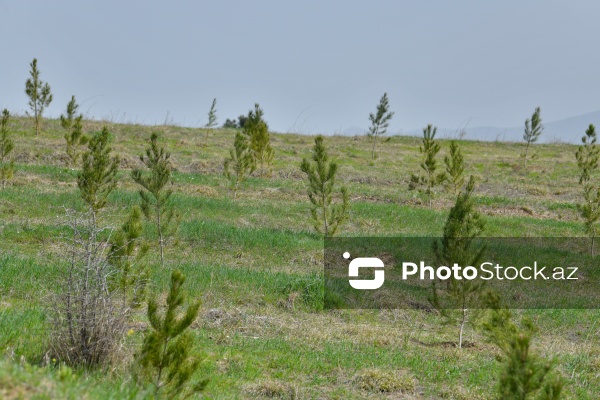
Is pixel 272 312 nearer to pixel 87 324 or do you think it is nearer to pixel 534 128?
pixel 87 324

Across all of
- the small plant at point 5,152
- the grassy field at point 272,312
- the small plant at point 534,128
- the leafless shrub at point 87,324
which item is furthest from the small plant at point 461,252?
the small plant at point 534,128

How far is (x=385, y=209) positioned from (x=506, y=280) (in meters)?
6.21

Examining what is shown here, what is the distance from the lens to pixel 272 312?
1031 centimetres

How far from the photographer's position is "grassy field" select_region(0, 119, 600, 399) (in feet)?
21.4

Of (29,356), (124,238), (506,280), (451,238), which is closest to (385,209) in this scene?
(506,280)

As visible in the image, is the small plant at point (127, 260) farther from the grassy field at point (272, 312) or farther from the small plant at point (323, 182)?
the small plant at point (323, 182)

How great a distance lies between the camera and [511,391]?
413 centimetres

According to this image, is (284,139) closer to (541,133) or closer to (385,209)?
(541,133)

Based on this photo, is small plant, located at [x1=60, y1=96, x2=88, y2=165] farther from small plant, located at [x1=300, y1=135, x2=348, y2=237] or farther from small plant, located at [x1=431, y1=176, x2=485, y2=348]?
small plant, located at [x1=431, y1=176, x2=485, y2=348]

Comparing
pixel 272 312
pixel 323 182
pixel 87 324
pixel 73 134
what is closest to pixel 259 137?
pixel 73 134

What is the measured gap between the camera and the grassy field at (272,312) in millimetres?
6523

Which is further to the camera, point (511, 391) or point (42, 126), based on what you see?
point (42, 126)

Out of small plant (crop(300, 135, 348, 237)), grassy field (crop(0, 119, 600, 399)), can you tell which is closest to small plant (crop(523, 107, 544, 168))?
grassy field (crop(0, 119, 600, 399))

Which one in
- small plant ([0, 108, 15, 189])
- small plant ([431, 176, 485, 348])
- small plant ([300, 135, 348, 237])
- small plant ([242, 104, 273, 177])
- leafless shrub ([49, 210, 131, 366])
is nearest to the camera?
leafless shrub ([49, 210, 131, 366])
